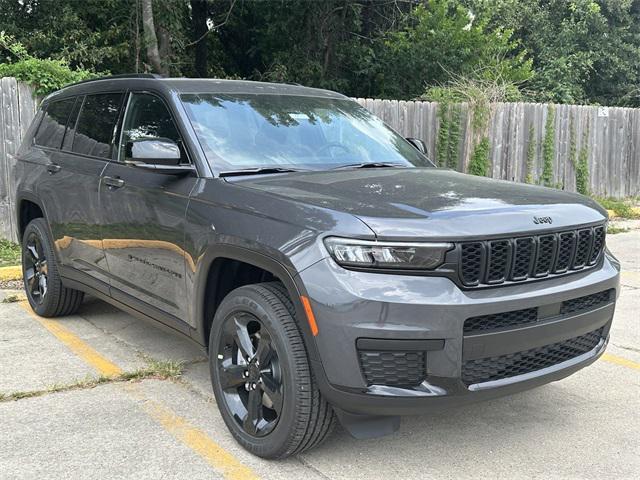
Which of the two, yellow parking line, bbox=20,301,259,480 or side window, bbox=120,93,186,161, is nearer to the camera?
yellow parking line, bbox=20,301,259,480

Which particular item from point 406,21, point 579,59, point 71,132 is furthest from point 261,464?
point 579,59

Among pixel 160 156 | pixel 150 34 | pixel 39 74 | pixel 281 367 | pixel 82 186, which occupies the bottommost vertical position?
pixel 281 367

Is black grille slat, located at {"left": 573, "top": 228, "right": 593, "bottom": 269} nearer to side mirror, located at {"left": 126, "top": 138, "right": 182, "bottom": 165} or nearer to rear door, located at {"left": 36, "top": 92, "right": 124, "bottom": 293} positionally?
side mirror, located at {"left": 126, "top": 138, "right": 182, "bottom": 165}

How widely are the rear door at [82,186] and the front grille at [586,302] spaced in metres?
3.01

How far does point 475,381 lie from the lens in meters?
2.96

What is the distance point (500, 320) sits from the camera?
2986 mm

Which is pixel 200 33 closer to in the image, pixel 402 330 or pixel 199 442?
pixel 199 442

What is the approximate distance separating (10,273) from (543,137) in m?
9.75

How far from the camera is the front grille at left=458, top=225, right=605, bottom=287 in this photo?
2939mm

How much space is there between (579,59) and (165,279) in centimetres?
2158

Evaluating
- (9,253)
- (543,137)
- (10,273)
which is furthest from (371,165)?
(543,137)

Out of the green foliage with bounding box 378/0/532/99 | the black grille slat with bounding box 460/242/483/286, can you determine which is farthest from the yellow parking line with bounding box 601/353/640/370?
the green foliage with bounding box 378/0/532/99

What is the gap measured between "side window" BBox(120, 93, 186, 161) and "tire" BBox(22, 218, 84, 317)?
1463 millimetres

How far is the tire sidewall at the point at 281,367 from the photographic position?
306 cm
